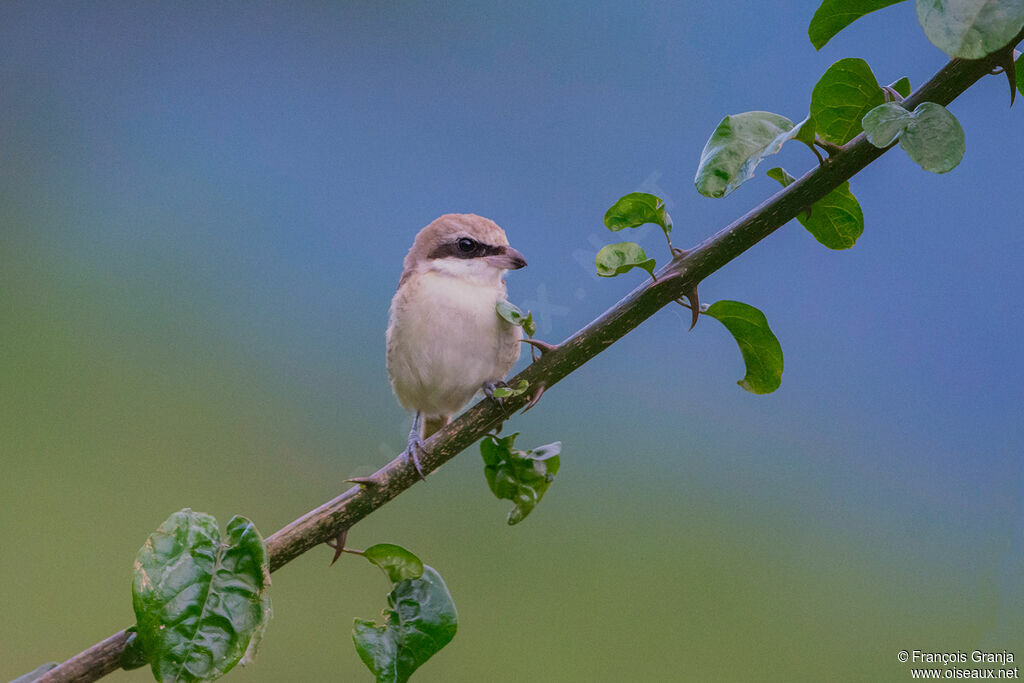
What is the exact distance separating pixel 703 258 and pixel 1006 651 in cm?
117

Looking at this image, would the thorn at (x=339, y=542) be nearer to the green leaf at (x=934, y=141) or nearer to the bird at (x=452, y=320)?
the bird at (x=452, y=320)

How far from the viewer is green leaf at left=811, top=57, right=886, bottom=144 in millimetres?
689

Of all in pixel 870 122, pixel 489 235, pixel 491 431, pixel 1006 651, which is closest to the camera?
pixel 870 122

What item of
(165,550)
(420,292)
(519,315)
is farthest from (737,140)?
(420,292)

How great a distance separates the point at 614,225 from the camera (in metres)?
0.79

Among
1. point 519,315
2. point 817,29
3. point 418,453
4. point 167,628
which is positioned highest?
point 817,29

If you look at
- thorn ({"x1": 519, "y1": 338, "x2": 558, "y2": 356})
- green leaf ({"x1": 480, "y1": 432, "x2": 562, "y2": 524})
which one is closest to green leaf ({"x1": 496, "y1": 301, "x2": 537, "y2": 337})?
thorn ({"x1": 519, "y1": 338, "x2": 558, "y2": 356})

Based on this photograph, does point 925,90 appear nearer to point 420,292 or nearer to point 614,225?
point 614,225

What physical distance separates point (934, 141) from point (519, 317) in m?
0.38

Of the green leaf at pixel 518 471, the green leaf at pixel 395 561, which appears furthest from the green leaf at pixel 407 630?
the green leaf at pixel 518 471

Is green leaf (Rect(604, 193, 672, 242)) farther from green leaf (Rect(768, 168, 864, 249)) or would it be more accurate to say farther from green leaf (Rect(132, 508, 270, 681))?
green leaf (Rect(132, 508, 270, 681))

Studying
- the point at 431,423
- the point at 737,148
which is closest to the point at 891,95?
the point at 737,148

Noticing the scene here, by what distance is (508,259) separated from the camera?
4.10 ft

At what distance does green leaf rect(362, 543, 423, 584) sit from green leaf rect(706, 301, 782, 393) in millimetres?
372
